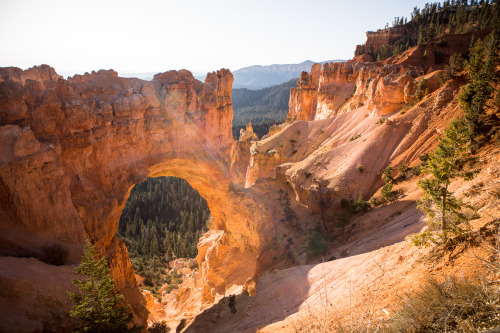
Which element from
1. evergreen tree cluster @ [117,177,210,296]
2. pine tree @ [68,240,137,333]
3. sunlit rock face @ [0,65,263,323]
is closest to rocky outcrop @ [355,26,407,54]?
evergreen tree cluster @ [117,177,210,296]

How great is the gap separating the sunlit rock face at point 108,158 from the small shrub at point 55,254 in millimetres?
261

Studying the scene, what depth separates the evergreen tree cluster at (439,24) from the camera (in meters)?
67.9

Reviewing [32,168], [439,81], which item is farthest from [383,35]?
[32,168]

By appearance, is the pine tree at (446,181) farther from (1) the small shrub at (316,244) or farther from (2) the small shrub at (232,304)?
(1) the small shrub at (316,244)

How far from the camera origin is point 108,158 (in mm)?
20234

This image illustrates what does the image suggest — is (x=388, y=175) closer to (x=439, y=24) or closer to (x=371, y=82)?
(x=371, y=82)

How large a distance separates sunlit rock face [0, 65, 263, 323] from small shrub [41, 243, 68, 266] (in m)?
0.26

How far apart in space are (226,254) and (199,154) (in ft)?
37.4

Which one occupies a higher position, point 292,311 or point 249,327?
point 292,311

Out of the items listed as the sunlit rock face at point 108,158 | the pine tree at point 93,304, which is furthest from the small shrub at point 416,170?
the pine tree at point 93,304

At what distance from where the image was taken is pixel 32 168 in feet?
47.3

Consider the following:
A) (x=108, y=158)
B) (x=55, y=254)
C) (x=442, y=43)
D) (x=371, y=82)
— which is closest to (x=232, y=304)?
(x=55, y=254)

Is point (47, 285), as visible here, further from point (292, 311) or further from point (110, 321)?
point (292, 311)

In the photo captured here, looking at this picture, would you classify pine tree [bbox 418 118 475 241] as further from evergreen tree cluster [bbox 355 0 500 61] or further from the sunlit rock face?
evergreen tree cluster [bbox 355 0 500 61]
